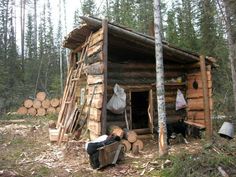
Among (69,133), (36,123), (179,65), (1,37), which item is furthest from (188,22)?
(1,37)

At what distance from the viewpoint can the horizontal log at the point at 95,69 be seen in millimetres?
9978

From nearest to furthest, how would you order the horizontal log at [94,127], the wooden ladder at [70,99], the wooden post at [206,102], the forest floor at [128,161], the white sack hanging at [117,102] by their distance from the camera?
the forest floor at [128,161]
the horizontal log at [94,127]
the white sack hanging at [117,102]
the wooden post at [206,102]
the wooden ladder at [70,99]

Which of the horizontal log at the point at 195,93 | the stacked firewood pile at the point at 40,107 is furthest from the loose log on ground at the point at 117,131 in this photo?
the stacked firewood pile at the point at 40,107

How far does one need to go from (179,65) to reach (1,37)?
24329 millimetres

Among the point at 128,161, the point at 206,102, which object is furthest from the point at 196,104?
the point at 128,161

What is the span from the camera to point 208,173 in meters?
6.71

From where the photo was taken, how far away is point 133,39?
34.0 feet

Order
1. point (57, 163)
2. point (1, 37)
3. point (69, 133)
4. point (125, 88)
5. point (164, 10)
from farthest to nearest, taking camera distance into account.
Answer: point (1, 37), point (164, 10), point (69, 133), point (125, 88), point (57, 163)

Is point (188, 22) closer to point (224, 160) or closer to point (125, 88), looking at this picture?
point (125, 88)

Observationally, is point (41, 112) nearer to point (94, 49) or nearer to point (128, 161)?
point (94, 49)

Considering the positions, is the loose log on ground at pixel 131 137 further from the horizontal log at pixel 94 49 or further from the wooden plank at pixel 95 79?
the horizontal log at pixel 94 49

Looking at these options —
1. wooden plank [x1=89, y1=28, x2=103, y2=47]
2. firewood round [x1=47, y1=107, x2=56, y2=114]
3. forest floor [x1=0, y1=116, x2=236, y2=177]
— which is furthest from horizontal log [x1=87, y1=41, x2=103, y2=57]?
firewood round [x1=47, y1=107, x2=56, y2=114]

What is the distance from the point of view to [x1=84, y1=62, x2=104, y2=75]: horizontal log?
393 inches

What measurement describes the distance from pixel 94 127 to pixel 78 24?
8.41 metres
